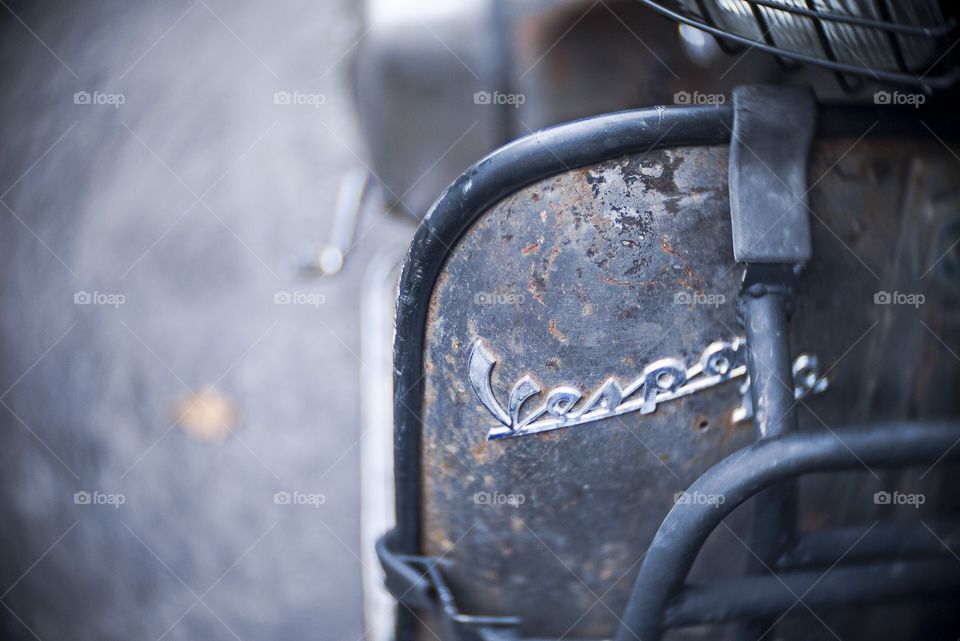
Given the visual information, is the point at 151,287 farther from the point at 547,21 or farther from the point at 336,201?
the point at 547,21

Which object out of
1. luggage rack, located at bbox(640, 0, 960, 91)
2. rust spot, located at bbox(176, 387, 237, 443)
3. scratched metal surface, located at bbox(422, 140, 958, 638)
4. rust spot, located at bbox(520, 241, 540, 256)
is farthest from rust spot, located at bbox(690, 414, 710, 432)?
rust spot, located at bbox(176, 387, 237, 443)

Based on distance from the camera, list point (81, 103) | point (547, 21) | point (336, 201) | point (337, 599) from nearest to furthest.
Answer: point (547, 21) → point (337, 599) → point (336, 201) → point (81, 103)

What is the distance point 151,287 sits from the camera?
181 cm

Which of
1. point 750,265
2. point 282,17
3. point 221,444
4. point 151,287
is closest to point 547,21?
point 750,265

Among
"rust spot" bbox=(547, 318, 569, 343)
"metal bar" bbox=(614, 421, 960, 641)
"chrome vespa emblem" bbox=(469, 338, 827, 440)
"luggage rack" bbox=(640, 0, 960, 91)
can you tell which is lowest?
"metal bar" bbox=(614, 421, 960, 641)

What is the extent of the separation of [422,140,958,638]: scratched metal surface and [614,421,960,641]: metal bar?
10 centimetres

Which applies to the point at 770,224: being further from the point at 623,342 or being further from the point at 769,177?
the point at 623,342

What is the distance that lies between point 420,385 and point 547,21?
0.44 metres

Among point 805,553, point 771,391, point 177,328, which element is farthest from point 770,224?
point 177,328

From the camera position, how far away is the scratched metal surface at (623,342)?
29.1 inches

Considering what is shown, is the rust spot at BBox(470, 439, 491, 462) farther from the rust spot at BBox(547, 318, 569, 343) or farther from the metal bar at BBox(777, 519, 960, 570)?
the metal bar at BBox(777, 519, 960, 570)

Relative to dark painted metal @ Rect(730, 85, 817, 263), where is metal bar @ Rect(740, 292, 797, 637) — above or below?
below

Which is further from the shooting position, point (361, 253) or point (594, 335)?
point (361, 253)

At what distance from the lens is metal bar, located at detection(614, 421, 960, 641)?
66cm
